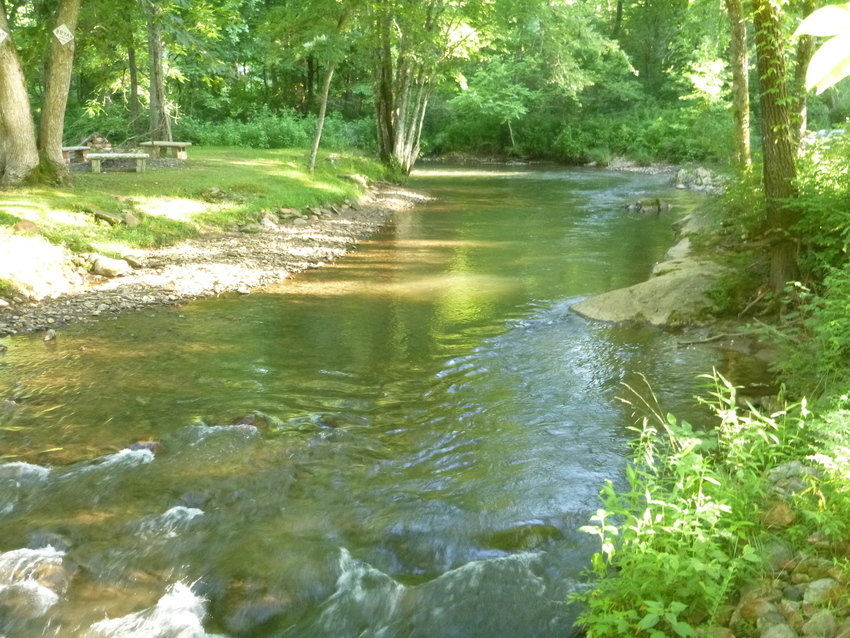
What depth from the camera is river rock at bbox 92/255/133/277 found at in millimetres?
11609

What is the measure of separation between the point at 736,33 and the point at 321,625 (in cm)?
1200

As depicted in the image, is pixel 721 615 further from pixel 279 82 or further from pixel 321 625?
pixel 279 82

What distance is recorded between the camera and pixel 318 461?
241 inches

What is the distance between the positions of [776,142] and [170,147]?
694 inches

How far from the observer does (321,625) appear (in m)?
4.26

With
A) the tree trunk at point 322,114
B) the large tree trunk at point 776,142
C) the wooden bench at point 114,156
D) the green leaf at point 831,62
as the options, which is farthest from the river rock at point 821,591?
the tree trunk at point 322,114

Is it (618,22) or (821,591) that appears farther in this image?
(618,22)

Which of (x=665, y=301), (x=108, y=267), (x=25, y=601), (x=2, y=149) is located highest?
(x=2, y=149)

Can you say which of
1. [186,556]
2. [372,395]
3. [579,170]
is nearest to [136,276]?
[372,395]

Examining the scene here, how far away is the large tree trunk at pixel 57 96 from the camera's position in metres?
14.1

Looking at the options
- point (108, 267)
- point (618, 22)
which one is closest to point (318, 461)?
point (108, 267)

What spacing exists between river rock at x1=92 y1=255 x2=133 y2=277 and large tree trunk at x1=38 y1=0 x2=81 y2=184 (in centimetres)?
388

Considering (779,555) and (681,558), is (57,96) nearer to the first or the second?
(681,558)

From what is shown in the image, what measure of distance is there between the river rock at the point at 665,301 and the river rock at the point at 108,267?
6.90 m
